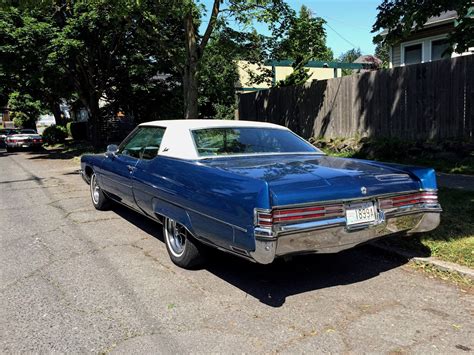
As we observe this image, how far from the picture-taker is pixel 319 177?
3.82 meters

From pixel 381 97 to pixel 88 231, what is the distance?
8.45 meters

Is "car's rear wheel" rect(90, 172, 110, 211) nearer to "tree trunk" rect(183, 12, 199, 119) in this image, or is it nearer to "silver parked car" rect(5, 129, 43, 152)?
"tree trunk" rect(183, 12, 199, 119)

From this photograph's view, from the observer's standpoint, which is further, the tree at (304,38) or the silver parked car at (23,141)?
the silver parked car at (23,141)

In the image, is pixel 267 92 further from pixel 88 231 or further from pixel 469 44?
pixel 88 231

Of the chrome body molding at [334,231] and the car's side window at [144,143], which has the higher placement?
the car's side window at [144,143]

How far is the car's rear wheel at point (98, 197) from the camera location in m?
7.50

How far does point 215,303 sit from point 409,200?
2026 millimetres

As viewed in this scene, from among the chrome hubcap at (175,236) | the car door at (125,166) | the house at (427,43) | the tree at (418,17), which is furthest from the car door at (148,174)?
the house at (427,43)

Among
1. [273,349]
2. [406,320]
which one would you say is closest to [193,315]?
[273,349]

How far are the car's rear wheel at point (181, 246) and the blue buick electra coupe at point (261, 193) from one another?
11 millimetres

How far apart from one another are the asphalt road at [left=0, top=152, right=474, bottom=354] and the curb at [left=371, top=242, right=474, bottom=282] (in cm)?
11

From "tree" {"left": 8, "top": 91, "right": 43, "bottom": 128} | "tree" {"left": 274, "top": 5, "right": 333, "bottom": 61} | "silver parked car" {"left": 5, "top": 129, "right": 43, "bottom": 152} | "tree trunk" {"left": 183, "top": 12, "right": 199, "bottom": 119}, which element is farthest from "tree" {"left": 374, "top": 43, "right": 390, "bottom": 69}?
"tree" {"left": 8, "top": 91, "right": 43, "bottom": 128}

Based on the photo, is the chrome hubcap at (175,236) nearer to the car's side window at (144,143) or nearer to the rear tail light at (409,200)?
the car's side window at (144,143)

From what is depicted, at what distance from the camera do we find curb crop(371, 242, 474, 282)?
432 cm
